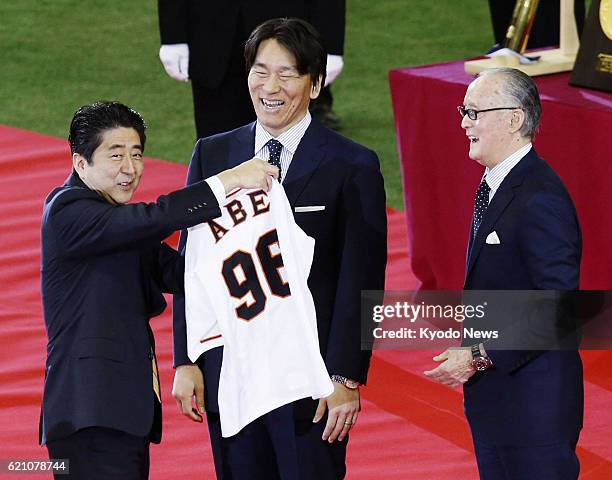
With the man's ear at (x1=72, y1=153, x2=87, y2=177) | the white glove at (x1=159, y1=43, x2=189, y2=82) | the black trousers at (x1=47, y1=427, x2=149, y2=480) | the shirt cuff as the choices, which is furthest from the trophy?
the black trousers at (x1=47, y1=427, x2=149, y2=480)

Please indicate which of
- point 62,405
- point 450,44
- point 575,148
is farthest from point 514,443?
point 450,44

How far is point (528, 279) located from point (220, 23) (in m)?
2.61

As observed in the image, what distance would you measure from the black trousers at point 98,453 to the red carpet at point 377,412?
125 cm

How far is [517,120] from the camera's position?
9.71ft

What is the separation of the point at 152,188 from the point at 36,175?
2.19 ft

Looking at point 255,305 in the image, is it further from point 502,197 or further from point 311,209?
point 502,197

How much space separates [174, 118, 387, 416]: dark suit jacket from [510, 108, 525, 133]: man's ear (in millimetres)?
320

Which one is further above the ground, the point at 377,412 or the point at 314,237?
the point at 314,237

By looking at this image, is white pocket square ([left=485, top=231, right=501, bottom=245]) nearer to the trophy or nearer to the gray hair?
the gray hair

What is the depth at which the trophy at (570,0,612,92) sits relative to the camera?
469cm

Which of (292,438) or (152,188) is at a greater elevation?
(292,438)

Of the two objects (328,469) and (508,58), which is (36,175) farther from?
(328,469)

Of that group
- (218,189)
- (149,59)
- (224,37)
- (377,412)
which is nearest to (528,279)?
(218,189)

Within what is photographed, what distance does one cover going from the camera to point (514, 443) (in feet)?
9.67
